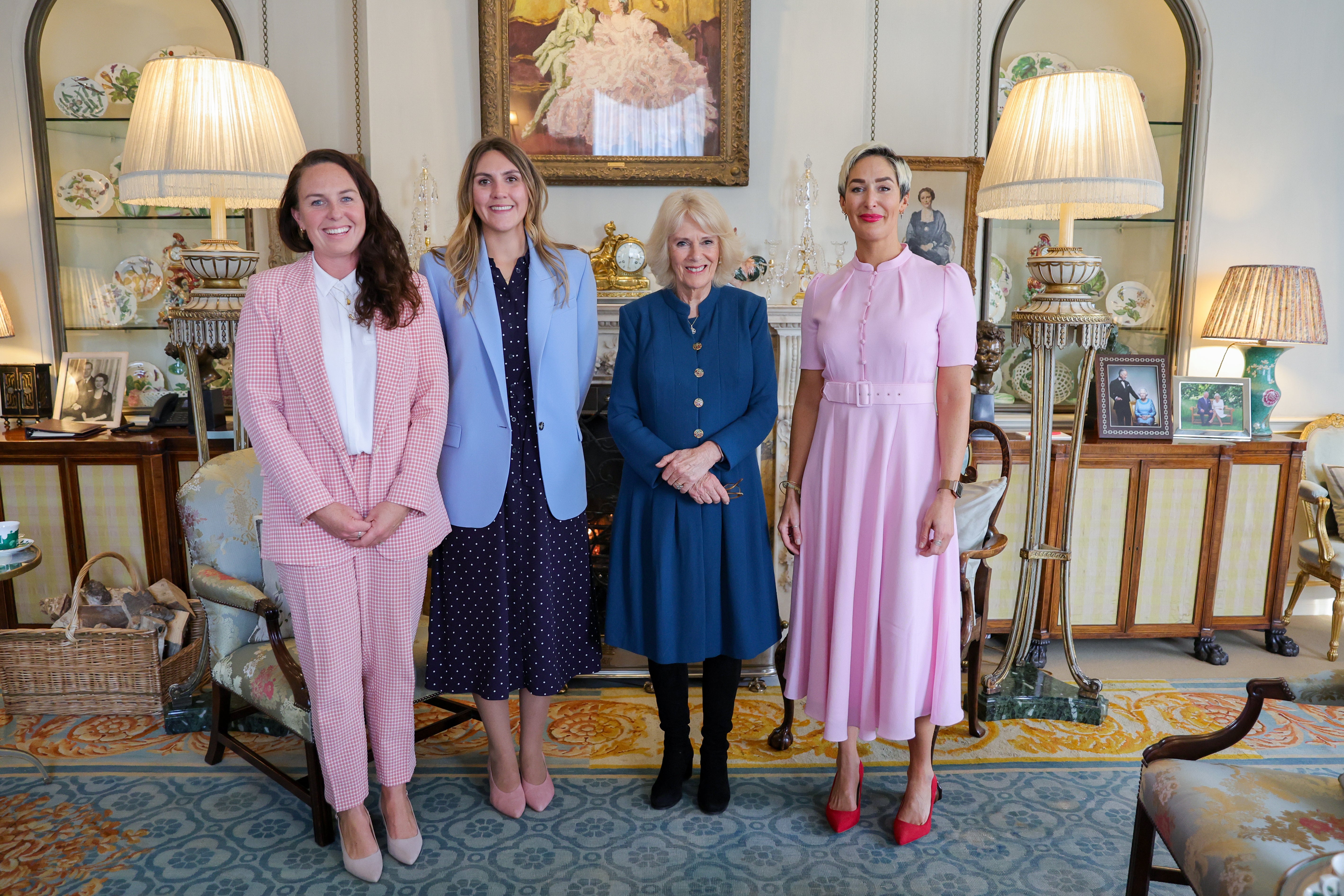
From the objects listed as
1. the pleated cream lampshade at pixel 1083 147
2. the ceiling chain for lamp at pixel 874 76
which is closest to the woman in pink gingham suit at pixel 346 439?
the pleated cream lampshade at pixel 1083 147

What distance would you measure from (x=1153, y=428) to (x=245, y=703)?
3598mm

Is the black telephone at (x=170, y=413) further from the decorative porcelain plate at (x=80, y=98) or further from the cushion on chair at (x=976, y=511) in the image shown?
the cushion on chair at (x=976, y=511)

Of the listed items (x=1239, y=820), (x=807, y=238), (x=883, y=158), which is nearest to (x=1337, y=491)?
(x=807, y=238)

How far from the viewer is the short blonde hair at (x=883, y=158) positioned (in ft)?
6.51

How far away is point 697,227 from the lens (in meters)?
2.10

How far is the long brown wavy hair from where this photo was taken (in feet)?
6.44

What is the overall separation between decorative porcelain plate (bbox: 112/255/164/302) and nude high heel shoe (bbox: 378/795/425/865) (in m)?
2.67

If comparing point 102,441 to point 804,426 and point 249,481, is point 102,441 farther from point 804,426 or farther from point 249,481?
point 804,426

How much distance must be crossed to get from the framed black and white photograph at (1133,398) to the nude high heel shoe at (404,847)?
2.92 meters

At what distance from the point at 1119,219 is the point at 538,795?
344 centimetres

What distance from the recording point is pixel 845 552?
6.87 feet

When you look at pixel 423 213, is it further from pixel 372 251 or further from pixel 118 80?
pixel 118 80

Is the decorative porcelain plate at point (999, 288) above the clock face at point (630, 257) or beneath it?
beneath

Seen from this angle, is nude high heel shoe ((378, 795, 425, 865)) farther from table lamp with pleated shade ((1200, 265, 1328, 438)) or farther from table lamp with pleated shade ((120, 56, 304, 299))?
table lamp with pleated shade ((1200, 265, 1328, 438))
